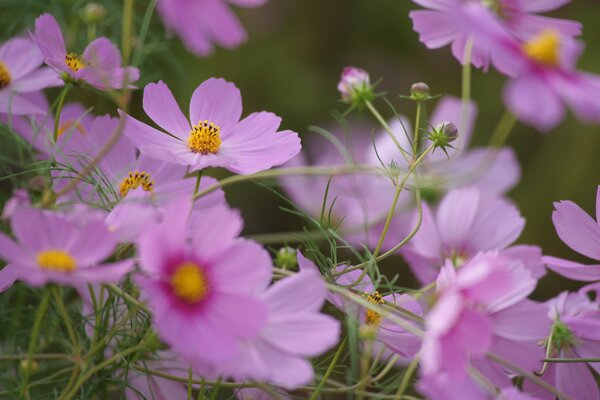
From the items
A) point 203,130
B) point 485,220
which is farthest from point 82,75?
point 485,220

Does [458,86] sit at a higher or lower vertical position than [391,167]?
lower

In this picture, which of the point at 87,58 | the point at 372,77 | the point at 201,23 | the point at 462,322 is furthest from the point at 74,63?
the point at 372,77

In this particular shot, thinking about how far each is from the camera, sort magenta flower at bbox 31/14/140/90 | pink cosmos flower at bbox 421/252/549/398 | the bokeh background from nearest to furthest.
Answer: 1. pink cosmos flower at bbox 421/252/549/398
2. magenta flower at bbox 31/14/140/90
3. the bokeh background

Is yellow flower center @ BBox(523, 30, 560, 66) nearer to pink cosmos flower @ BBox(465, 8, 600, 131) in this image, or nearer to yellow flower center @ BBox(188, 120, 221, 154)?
pink cosmos flower @ BBox(465, 8, 600, 131)

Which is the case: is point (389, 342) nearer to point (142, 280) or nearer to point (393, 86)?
point (142, 280)

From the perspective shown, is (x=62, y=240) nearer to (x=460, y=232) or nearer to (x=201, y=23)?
(x=201, y=23)

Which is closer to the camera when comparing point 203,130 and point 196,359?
point 196,359

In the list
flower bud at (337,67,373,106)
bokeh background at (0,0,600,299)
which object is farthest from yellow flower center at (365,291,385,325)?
bokeh background at (0,0,600,299)

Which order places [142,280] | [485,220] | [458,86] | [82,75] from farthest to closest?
[458,86]
[485,220]
[82,75]
[142,280]
